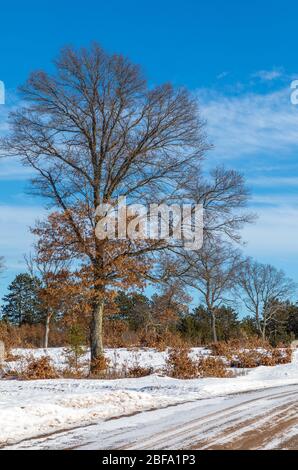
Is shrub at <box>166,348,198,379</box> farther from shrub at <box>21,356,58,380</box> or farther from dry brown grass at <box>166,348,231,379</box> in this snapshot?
shrub at <box>21,356,58,380</box>

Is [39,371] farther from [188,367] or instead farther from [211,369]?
[211,369]

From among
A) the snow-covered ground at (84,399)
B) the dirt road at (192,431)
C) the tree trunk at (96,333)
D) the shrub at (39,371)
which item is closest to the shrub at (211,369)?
the snow-covered ground at (84,399)

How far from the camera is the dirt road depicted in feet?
21.5

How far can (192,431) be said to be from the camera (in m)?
7.40

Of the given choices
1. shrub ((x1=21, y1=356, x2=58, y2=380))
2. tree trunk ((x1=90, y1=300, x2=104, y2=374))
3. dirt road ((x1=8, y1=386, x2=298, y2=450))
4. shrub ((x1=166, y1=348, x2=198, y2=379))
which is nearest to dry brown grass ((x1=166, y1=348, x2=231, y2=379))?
shrub ((x1=166, y1=348, x2=198, y2=379))

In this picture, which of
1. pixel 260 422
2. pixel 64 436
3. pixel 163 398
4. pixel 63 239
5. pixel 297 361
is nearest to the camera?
pixel 64 436

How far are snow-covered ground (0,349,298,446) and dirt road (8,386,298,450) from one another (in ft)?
1.92

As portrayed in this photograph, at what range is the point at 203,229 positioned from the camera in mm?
20969

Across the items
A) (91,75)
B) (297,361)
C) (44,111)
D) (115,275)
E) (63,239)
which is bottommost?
(297,361)

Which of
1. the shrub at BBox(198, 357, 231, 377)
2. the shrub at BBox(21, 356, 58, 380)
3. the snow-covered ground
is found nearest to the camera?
the snow-covered ground
